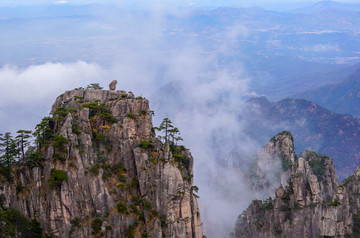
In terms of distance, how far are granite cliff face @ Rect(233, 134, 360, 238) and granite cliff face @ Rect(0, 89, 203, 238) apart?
27660mm

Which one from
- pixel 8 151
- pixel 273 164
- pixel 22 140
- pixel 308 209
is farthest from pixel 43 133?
pixel 273 164

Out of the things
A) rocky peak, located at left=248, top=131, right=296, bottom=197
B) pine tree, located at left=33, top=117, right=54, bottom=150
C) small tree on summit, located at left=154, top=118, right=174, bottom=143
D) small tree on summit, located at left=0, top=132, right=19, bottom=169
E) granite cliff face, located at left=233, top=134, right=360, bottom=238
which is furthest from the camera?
rocky peak, located at left=248, top=131, right=296, bottom=197

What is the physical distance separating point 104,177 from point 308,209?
142 feet

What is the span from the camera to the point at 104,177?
6319 centimetres

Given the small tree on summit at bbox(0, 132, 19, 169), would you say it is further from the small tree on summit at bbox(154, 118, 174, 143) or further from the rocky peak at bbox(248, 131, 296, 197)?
the rocky peak at bbox(248, 131, 296, 197)

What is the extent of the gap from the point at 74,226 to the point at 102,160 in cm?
1063

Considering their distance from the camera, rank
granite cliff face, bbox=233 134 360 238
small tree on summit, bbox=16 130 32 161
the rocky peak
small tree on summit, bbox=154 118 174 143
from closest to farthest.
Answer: small tree on summit, bbox=16 130 32 161, small tree on summit, bbox=154 118 174 143, granite cliff face, bbox=233 134 360 238, the rocky peak

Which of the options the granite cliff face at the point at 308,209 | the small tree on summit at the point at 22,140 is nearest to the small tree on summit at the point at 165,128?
the small tree on summit at the point at 22,140

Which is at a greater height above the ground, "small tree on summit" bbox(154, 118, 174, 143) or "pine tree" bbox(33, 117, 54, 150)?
"small tree on summit" bbox(154, 118, 174, 143)

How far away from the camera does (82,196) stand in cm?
6031

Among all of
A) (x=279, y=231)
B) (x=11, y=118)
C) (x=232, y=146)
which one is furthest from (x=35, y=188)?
(x=232, y=146)

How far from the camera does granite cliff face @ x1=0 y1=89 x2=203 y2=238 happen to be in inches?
2303

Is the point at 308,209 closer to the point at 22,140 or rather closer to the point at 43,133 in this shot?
the point at 43,133

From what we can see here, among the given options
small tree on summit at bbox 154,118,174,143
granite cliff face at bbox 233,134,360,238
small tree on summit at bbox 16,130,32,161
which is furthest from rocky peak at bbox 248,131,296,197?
small tree on summit at bbox 16,130,32,161
